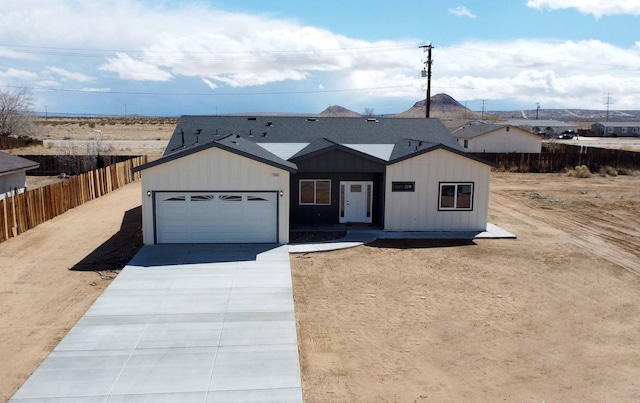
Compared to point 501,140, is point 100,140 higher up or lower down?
lower down

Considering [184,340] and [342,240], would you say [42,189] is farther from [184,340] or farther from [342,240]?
[184,340]

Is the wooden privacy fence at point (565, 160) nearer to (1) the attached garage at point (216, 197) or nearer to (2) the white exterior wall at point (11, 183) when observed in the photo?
(1) the attached garage at point (216, 197)

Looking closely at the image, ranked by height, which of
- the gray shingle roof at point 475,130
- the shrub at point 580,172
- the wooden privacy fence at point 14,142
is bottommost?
the shrub at point 580,172

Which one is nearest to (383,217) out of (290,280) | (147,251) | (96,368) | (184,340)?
(290,280)

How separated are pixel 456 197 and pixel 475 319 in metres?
9.41

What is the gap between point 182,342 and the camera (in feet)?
35.9

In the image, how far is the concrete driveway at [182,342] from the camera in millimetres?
9070

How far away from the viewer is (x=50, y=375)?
9.51 m

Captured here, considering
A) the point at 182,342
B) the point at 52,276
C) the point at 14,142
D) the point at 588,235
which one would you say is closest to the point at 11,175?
the point at 52,276

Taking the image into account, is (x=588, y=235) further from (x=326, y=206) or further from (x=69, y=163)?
(x=69, y=163)

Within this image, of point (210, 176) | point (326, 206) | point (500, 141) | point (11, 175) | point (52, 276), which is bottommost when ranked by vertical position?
point (52, 276)

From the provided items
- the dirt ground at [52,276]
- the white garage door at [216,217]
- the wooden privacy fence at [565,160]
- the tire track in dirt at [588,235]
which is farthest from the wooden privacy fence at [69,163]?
the wooden privacy fence at [565,160]

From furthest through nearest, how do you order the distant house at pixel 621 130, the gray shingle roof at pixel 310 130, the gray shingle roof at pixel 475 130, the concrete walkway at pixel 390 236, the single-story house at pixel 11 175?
the distant house at pixel 621 130
the gray shingle roof at pixel 475 130
the gray shingle roof at pixel 310 130
the single-story house at pixel 11 175
the concrete walkway at pixel 390 236

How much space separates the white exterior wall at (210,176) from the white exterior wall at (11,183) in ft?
28.7
